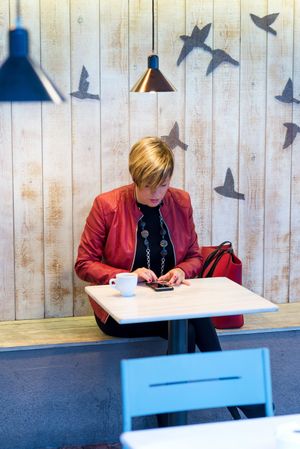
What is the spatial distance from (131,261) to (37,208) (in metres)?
0.59

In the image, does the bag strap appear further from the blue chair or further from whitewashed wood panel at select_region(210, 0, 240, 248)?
the blue chair

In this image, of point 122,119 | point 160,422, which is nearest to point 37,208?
point 122,119

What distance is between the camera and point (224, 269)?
388cm

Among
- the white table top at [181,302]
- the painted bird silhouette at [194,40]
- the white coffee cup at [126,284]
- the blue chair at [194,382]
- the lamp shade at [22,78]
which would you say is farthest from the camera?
the painted bird silhouette at [194,40]

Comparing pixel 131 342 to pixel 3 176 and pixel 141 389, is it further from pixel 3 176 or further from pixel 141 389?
pixel 141 389

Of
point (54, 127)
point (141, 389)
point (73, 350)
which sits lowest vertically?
point (73, 350)

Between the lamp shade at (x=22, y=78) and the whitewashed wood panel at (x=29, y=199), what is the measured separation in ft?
6.39

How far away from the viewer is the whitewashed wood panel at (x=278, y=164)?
4195mm

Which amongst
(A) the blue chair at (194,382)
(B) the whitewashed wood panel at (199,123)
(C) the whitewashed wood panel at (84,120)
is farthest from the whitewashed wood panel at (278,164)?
(A) the blue chair at (194,382)

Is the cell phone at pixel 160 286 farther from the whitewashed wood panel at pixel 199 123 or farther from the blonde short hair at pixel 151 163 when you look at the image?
the whitewashed wood panel at pixel 199 123

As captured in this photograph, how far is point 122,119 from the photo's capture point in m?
4.01

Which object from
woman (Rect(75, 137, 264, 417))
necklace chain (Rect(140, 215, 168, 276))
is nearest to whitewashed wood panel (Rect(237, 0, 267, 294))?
woman (Rect(75, 137, 264, 417))

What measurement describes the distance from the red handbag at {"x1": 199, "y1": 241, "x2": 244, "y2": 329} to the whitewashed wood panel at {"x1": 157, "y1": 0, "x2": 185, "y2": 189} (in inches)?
16.6

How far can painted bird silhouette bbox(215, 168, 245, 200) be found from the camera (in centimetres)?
420
